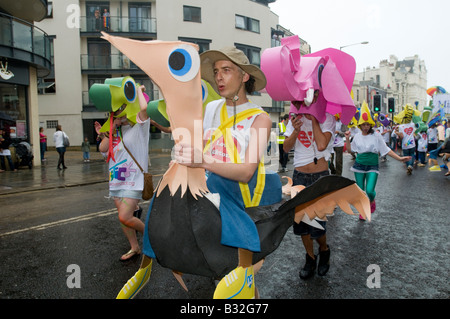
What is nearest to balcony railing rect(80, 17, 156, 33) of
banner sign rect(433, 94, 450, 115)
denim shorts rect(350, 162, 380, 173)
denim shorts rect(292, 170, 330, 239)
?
banner sign rect(433, 94, 450, 115)

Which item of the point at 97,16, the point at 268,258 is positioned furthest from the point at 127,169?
the point at 97,16

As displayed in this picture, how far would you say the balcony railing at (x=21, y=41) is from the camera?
1294cm

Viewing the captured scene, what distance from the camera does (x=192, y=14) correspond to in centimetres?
2628

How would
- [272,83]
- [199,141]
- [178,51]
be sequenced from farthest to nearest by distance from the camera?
[272,83] → [199,141] → [178,51]

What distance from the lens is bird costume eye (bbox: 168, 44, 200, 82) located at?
1.61 m

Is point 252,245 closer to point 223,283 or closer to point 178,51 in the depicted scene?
point 223,283

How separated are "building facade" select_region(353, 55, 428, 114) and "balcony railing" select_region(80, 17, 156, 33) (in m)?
42.0

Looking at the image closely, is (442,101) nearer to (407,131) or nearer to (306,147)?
(407,131)

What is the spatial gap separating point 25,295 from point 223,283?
2.30 m

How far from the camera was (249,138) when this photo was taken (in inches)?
76.6

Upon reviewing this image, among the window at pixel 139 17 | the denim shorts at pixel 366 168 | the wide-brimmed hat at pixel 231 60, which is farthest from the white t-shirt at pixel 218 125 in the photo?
the window at pixel 139 17

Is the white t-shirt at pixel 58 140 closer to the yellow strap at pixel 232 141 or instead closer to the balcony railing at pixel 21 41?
the balcony railing at pixel 21 41

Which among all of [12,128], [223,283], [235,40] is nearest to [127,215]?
[223,283]

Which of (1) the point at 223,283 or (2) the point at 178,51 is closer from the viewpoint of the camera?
(2) the point at 178,51
